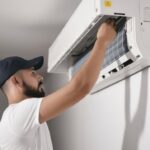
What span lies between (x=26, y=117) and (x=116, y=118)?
544 mm

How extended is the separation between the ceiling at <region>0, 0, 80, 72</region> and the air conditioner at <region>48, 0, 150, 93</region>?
0.76ft

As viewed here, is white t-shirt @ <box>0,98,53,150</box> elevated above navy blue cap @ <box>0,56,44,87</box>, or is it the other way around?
navy blue cap @ <box>0,56,44,87</box>

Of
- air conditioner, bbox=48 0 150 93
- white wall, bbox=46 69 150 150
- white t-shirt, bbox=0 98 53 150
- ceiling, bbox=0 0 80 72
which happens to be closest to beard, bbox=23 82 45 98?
white t-shirt, bbox=0 98 53 150

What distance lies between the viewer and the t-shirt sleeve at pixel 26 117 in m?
1.33

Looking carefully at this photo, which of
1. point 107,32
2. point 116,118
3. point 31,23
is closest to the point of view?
point 107,32

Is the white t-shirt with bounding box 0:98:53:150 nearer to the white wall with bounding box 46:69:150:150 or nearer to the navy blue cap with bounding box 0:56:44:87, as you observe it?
the navy blue cap with bounding box 0:56:44:87

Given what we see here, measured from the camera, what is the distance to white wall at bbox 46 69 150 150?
4.77ft

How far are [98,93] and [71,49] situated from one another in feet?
1.19

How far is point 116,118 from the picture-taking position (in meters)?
1.69

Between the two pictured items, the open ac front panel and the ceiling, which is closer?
the open ac front panel

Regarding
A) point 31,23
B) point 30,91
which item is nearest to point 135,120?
point 30,91

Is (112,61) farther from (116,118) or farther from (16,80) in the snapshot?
(16,80)

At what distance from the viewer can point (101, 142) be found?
185 cm

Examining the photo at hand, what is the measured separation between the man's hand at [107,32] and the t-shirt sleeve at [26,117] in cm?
35
